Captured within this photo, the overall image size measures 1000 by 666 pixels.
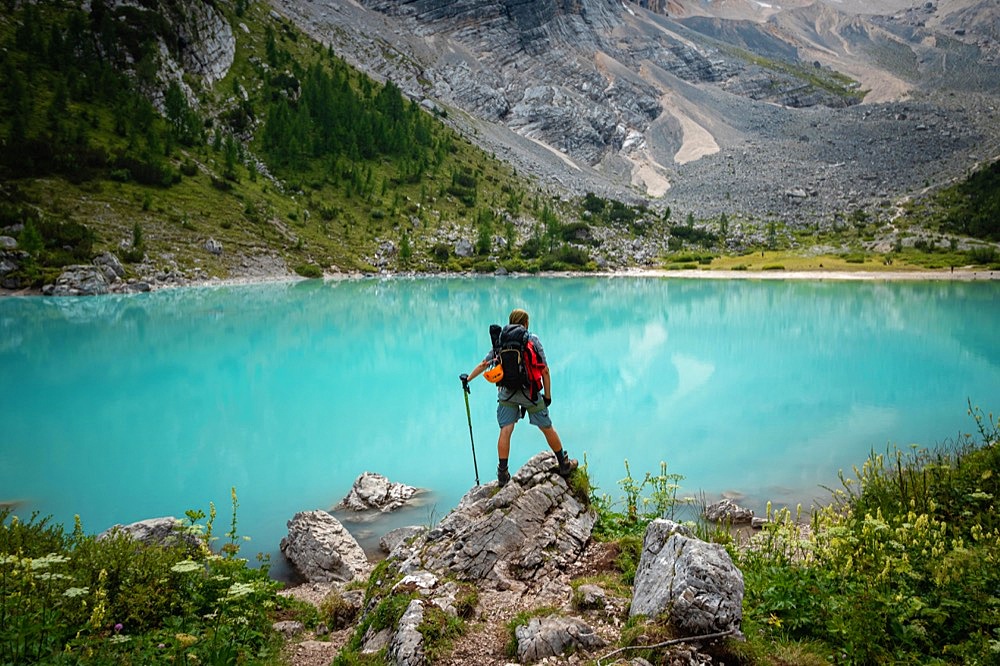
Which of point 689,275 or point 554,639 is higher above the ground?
point 689,275

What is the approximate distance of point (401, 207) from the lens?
75.8m

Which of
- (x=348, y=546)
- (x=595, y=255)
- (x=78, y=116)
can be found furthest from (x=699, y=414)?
(x=78, y=116)

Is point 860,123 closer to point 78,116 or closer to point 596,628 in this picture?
point 78,116

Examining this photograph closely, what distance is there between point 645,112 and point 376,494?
147 metres

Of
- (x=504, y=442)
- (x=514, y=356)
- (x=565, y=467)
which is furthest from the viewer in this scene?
(x=504, y=442)

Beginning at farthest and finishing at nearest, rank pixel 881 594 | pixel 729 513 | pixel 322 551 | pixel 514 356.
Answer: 1. pixel 729 513
2. pixel 322 551
3. pixel 514 356
4. pixel 881 594

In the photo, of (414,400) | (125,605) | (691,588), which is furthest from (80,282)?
(691,588)

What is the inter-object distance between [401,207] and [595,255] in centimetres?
2668

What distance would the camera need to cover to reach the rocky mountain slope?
106050 mm

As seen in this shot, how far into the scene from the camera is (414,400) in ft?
57.7

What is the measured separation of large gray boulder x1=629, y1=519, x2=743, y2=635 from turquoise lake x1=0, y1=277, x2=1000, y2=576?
18.9ft

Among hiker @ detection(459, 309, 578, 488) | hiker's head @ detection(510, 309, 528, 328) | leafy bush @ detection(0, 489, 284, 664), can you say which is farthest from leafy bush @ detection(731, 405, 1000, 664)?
leafy bush @ detection(0, 489, 284, 664)

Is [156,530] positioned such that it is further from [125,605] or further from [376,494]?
[376,494]

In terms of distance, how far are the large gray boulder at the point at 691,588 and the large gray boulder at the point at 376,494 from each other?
6.57 metres
